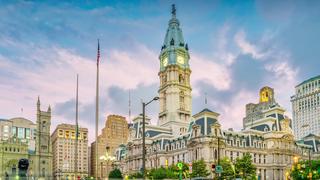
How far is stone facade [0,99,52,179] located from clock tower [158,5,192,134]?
161 ft

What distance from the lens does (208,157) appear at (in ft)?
386

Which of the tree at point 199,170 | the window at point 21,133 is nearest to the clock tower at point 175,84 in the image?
the tree at point 199,170

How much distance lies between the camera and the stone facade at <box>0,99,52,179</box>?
517 feet

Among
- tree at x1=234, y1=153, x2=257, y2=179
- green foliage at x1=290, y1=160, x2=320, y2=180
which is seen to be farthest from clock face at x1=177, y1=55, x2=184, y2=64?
green foliage at x1=290, y1=160, x2=320, y2=180

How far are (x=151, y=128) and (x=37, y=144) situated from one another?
5201 cm

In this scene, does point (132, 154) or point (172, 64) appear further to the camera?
point (172, 64)

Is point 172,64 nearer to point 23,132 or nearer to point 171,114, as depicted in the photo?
point 171,114

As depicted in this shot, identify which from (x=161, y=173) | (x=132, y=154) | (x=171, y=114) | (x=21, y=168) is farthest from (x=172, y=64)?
(x=21, y=168)

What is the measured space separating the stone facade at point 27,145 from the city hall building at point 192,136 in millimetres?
30800

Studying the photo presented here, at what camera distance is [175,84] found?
162250 millimetres

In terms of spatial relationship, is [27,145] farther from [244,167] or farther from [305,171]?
[305,171]

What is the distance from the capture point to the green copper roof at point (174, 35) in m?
174

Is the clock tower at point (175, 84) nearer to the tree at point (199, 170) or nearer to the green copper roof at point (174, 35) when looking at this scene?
the green copper roof at point (174, 35)

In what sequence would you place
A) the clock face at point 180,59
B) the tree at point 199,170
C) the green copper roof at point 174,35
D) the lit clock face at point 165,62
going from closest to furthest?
1. the tree at point 199,170
2. the clock face at point 180,59
3. the lit clock face at point 165,62
4. the green copper roof at point 174,35
